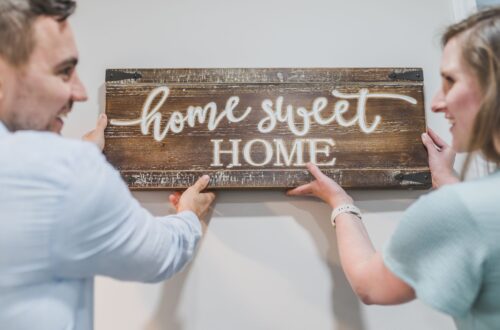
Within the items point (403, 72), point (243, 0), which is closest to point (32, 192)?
point (243, 0)

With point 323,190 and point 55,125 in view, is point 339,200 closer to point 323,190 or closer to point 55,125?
point 323,190

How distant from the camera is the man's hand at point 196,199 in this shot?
0.99 m

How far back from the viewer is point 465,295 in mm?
570

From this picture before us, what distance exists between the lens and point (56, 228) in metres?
0.57

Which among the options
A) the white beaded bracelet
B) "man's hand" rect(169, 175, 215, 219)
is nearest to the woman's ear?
the white beaded bracelet

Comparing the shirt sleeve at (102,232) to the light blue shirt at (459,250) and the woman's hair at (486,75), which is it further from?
the woman's hair at (486,75)

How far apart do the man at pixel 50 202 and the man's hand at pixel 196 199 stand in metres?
0.29

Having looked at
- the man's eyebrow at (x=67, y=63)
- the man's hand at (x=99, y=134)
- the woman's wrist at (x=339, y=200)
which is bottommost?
the woman's wrist at (x=339, y=200)

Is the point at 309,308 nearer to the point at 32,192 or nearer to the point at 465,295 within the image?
the point at 465,295

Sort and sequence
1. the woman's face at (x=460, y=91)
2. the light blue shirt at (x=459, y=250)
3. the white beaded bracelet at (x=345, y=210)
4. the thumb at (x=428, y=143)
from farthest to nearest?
the thumb at (x=428, y=143), the white beaded bracelet at (x=345, y=210), the woman's face at (x=460, y=91), the light blue shirt at (x=459, y=250)

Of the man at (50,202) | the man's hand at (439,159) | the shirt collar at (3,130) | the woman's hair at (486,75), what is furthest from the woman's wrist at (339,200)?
the shirt collar at (3,130)

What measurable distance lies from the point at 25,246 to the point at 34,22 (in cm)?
33

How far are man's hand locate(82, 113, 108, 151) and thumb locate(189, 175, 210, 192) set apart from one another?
26 cm

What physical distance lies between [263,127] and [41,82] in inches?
22.6
